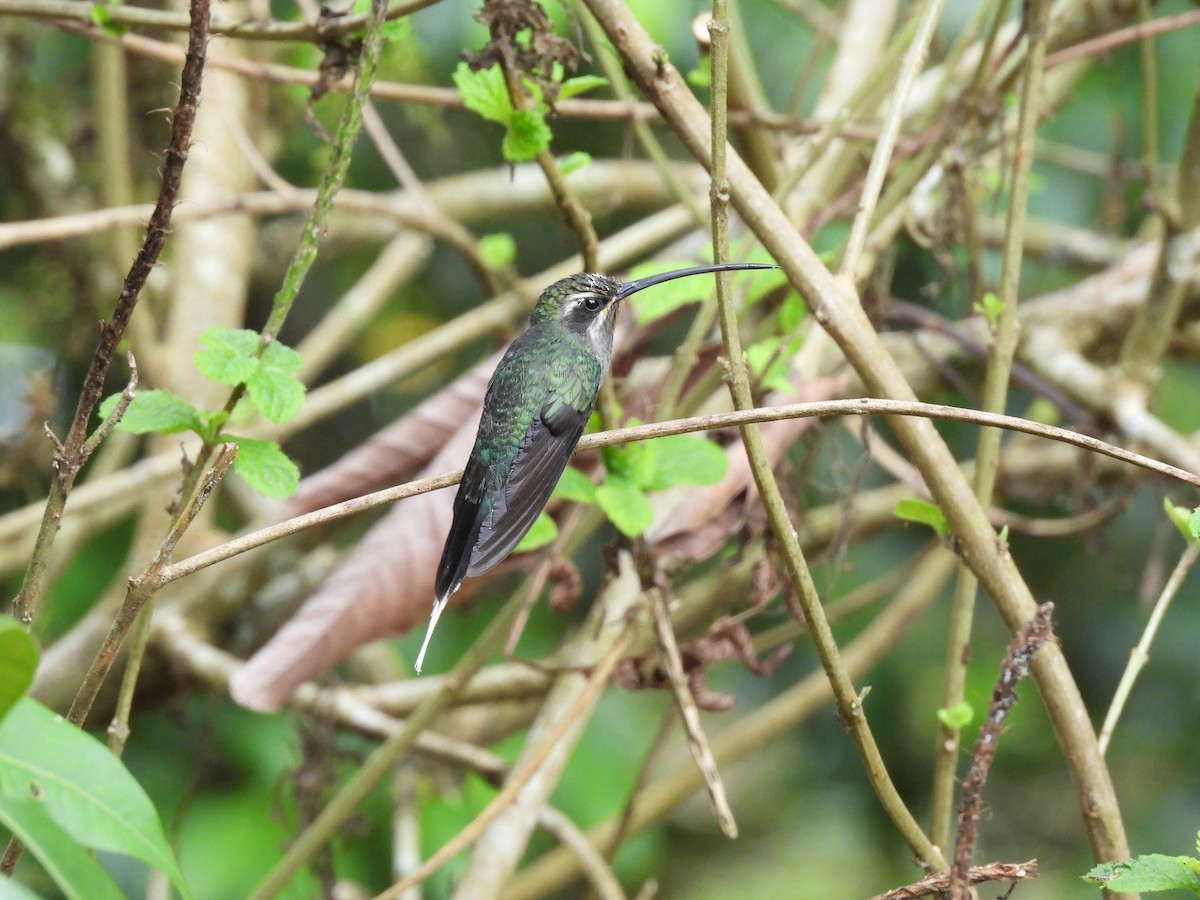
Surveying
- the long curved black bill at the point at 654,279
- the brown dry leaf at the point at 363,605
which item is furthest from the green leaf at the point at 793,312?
the brown dry leaf at the point at 363,605

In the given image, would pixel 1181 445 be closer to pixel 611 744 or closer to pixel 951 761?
pixel 951 761

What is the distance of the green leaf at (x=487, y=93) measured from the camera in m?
1.70

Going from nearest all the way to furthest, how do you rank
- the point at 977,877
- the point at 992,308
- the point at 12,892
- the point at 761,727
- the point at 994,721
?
the point at 12,892 → the point at 994,721 → the point at 977,877 → the point at 992,308 → the point at 761,727

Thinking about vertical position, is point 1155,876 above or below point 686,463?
below

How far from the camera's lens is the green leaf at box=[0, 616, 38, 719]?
2.58 ft

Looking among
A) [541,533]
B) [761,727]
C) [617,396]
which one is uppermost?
[617,396]

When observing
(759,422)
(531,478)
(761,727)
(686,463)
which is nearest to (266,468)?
(531,478)

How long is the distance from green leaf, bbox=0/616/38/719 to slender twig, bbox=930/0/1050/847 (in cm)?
126

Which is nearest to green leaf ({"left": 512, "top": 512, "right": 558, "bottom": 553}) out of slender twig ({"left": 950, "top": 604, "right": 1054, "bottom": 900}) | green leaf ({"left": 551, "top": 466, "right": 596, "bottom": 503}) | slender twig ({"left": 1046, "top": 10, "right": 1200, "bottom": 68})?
green leaf ({"left": 551, "top": 466, "right": 596, "bottom": 503})

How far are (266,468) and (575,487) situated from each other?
0.60m

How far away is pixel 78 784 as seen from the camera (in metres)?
0.90

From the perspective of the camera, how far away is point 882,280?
273 cm

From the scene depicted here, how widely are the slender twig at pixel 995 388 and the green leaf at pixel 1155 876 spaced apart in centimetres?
45

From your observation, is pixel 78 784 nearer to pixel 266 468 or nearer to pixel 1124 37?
pixel 266 468
